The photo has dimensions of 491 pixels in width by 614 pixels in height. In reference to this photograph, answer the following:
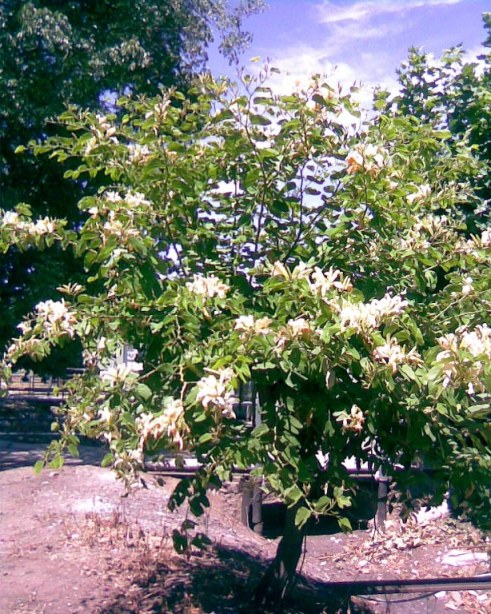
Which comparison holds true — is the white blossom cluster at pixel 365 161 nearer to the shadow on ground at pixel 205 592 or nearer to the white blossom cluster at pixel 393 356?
the white blossom cluster at pixel 393 356

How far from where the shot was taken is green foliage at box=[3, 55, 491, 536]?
10.0 feet

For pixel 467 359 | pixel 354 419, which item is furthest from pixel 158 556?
pixel 467 359

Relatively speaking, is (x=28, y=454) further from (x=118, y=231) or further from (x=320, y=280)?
(x=320, y=280)

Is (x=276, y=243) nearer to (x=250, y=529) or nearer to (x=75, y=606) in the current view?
(x=75, y=606)

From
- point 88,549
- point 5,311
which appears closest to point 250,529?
point 88,549

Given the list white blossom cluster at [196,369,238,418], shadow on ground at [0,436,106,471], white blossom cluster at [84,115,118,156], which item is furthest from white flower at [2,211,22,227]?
shadow on ground at [0,436,106,471]

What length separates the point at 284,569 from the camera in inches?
185

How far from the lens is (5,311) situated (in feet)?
31.9

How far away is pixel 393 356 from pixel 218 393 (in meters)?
0.63

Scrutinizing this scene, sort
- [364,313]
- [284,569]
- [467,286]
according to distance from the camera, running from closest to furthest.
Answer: [364,313]
[467,286]
[284,569]

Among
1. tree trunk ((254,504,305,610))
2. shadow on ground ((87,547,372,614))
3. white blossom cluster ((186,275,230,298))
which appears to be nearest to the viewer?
white blossom cluster ((186,275,230,298))

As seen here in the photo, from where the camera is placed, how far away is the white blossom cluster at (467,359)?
277cm

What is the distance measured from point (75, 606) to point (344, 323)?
2.74 meters

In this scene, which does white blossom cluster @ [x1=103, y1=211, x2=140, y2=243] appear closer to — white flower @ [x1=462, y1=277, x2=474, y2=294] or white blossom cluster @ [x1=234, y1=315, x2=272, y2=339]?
white blossom cluster @ [x1=234, y1=315, x2=272, y2=339]
